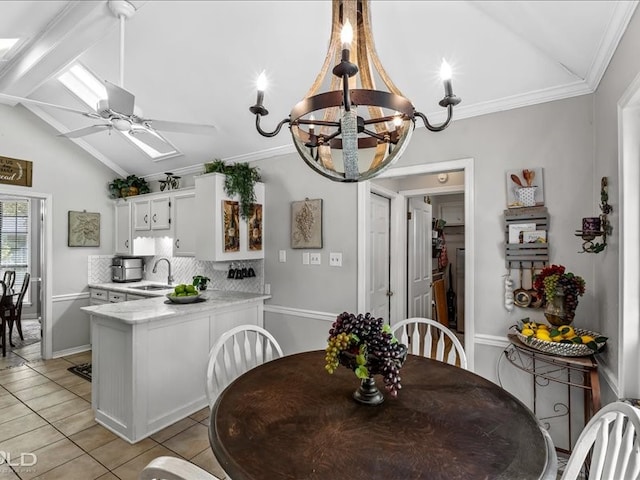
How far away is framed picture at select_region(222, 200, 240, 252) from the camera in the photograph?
138 inches

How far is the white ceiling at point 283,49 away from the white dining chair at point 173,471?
7.78 feet

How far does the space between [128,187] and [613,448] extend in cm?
548

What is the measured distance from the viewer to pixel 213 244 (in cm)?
344

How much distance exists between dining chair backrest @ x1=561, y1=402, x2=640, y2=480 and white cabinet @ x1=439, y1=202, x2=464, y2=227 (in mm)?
4898

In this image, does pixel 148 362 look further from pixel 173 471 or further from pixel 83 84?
pixel 83 84

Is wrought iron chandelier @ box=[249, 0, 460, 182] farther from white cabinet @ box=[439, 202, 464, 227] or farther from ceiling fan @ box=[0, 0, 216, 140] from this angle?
white cabinet @ box=[439, 202, 464, 227]

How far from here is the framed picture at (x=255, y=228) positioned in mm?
3703

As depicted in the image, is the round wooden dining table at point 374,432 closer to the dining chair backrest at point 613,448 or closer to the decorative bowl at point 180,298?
the dining chair backrest at point 613,448

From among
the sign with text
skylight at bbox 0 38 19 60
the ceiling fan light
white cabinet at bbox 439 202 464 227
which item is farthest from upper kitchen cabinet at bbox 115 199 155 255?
white cabinet at bbox 439 202 464 227

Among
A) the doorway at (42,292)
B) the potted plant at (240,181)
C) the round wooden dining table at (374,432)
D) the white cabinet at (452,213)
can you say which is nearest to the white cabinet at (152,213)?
the doorway at (42,292)

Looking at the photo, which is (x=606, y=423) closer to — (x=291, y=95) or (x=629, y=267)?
(x=629, y=267)

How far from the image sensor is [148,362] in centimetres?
259

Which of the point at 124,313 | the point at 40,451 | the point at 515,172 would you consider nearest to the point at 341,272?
the point at 515,172

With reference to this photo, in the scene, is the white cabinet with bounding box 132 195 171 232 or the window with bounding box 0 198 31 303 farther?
the window with bounding box 0 198 31 303
